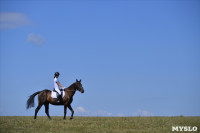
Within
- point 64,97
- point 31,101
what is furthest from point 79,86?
point 31,101

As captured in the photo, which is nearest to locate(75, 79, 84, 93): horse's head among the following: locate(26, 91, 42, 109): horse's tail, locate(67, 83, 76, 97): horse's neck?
locate(67, 83, 76, 97): horse's neck

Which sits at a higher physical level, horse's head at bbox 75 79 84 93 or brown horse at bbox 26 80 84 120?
horse's head at bbox 75 79 84 93

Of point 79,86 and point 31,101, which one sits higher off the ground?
point 79,86

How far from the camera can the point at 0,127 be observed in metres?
18.3

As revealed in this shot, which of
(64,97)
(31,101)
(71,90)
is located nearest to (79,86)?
(71,90)

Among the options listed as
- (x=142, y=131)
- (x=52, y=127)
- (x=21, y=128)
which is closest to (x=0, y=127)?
(x=21, y=128)

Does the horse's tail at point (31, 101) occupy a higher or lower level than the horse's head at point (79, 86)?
lower

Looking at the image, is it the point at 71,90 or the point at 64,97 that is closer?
the point at 64,97

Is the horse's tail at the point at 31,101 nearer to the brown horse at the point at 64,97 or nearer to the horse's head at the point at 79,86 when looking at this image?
the brown horse at the point at 64,97

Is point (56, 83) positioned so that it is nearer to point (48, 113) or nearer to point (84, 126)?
point (48, 113)

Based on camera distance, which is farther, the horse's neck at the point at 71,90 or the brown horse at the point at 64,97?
the horse's neck at the point at 71,90

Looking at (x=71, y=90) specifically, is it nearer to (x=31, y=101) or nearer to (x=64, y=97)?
(x=64, y=97)

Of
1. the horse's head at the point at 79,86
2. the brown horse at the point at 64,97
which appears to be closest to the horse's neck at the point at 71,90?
the brown horse at the point at 64,97

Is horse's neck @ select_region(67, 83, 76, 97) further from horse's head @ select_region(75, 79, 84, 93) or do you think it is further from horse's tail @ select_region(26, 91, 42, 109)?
horse's tail @ select_region(26, 91, 42, 109)
